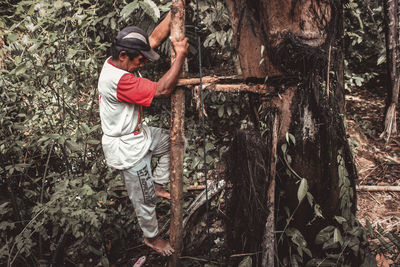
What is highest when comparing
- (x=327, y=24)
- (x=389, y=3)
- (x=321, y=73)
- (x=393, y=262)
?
(x=389, y=3)

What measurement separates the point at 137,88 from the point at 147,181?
865 millimetres

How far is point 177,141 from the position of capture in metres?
2.14

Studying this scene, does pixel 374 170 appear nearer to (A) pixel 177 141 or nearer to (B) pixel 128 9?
(A) pixel 177 141

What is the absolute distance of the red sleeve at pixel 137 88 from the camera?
2.06 metres

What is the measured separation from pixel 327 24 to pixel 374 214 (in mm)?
2469

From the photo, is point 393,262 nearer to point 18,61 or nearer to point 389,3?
point 389,3

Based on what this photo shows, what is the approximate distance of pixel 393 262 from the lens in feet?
8.39

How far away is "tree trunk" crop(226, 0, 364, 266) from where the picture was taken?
66.8 inches

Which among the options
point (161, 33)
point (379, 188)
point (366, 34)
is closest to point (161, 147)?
point (161, 33)

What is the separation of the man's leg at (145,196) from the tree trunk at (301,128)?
747mm

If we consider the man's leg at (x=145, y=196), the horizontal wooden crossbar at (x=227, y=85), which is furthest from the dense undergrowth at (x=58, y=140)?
the man's leg at (x=145, y=196)

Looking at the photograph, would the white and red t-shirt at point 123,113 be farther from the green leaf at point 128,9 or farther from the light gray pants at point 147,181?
the green leaf at point 128,9

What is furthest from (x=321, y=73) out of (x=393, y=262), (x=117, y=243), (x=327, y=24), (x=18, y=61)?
(x=117, y=243)

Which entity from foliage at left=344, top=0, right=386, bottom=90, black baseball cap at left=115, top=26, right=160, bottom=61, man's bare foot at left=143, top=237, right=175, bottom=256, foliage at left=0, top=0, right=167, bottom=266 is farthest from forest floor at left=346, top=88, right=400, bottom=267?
foliage at left=0, top=0, right=167, bottom=266
